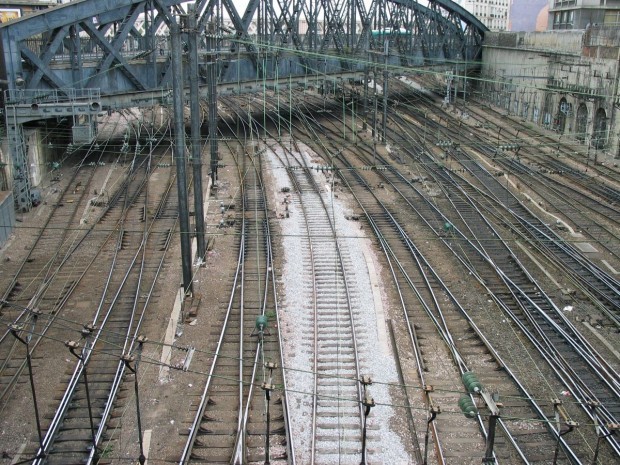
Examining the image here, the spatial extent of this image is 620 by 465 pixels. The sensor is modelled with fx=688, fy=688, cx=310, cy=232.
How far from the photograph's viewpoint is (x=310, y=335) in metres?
13.7

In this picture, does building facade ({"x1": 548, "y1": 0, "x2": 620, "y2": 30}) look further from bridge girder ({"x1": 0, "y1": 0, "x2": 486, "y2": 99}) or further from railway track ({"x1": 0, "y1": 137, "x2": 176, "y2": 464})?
railway track ({"x1": 0, "y1": 137, "x2": 176, "y2": 464})

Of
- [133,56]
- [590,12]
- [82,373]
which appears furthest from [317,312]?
[590,12]

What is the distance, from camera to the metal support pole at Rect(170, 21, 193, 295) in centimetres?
1408

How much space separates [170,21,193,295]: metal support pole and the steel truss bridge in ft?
0.35

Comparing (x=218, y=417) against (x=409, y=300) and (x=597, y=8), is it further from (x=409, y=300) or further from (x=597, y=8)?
(x=597, y=8)

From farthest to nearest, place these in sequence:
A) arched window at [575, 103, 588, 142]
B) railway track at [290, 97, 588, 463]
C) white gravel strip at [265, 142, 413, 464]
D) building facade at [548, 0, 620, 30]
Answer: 1. building facade at [548, 0, 620, 30]
2. arched window at [575, 103, 588, 142]
3. white gravel strip at [265, 142, 413, 464]
4. railway track at [290, 97, 588, 463]

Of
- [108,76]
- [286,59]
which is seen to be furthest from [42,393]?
[286,59]

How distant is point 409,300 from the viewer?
15.5m

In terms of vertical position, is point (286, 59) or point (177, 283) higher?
point (286, 59)

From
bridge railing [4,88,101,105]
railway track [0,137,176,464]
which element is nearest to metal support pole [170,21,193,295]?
railway track [0,137,176,464]

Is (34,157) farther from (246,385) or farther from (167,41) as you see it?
(246,385)

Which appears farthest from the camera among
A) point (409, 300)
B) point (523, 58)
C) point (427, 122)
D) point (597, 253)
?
point (523, 58)

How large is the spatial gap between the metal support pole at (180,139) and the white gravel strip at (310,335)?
2.26 metres

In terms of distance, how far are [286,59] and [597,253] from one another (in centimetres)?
2182
